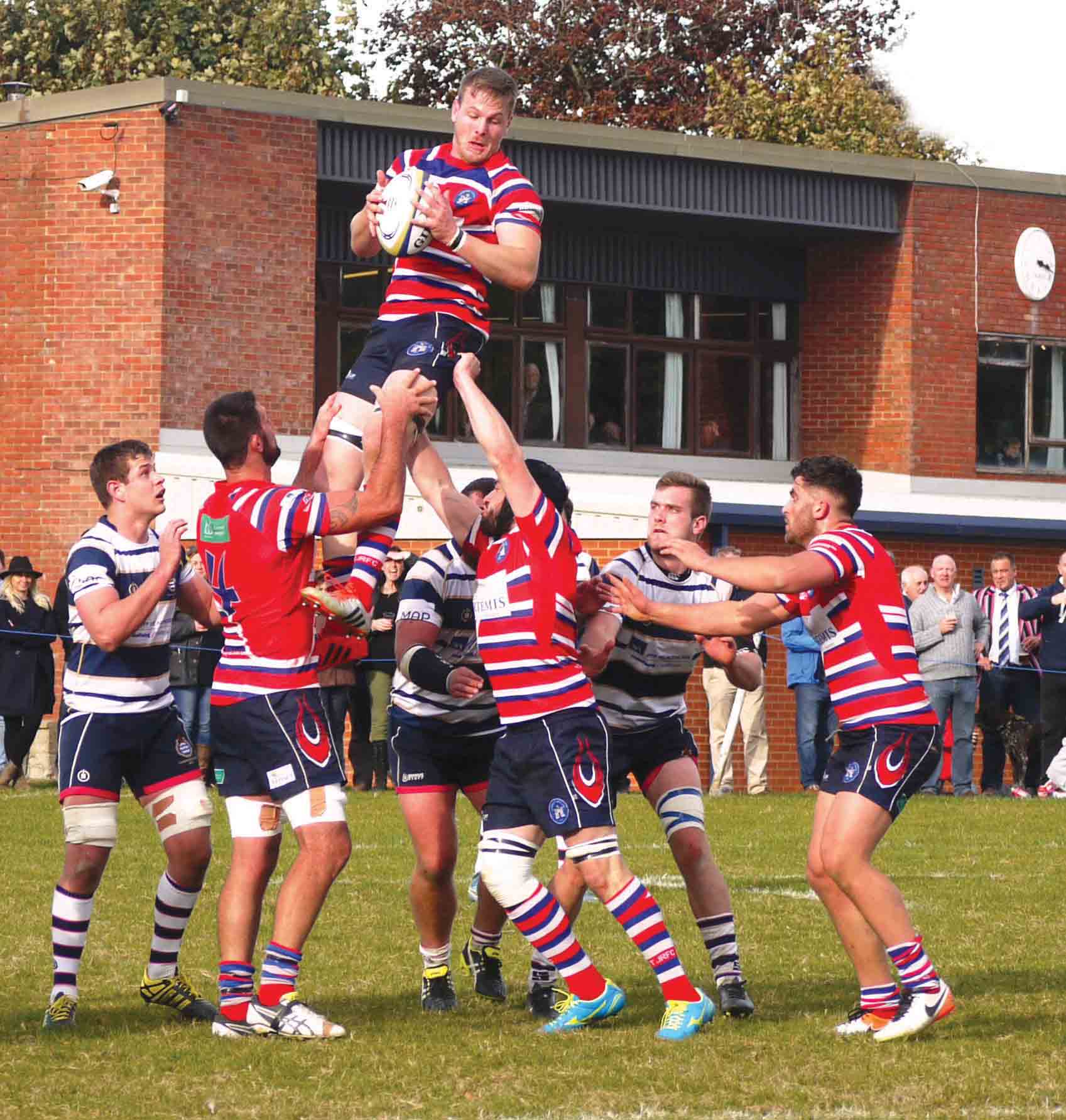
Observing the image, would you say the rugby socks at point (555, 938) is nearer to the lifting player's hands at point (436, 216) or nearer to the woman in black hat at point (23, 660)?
the lifting player's hands at point (436, 216)

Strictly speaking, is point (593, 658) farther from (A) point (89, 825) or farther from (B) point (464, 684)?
(A) point (89, 825)

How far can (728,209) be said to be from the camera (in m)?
29.1

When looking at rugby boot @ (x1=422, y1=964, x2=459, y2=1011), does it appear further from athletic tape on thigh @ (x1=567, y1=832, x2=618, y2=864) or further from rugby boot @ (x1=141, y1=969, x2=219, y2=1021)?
athletic tape on thigh @ (x1=567, y1=832, x2=618, y2=864)

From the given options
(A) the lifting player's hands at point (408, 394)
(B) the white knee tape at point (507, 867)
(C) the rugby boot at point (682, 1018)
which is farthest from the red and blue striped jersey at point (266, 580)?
(C) the rugby boot at point (682, 1018)

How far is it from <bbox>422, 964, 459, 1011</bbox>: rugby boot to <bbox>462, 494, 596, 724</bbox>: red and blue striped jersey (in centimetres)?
136

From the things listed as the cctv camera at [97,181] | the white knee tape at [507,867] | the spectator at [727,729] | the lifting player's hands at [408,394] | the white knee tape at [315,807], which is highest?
the cctv camera at [97,181]

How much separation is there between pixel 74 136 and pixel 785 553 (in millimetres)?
9993

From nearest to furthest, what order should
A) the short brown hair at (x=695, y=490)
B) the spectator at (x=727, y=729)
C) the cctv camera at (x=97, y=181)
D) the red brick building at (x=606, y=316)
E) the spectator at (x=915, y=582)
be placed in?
the short brown hair at (x=695, y=490)
the spectator at (x=727, y=729)
the spectator at (x=915, y=582)
the cctv camera at (x=97, y=181)
the red brick building at (x=606, y=316)

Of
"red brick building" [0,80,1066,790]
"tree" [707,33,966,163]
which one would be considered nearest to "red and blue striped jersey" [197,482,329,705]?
"red brick building" [0,80,1066,790]

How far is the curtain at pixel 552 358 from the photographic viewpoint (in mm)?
30406

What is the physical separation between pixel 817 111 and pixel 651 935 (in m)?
33.8

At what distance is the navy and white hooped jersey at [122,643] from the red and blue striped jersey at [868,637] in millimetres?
2675

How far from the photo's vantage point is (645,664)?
A: 9320 mm

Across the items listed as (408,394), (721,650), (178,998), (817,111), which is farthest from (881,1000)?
(817,111)
